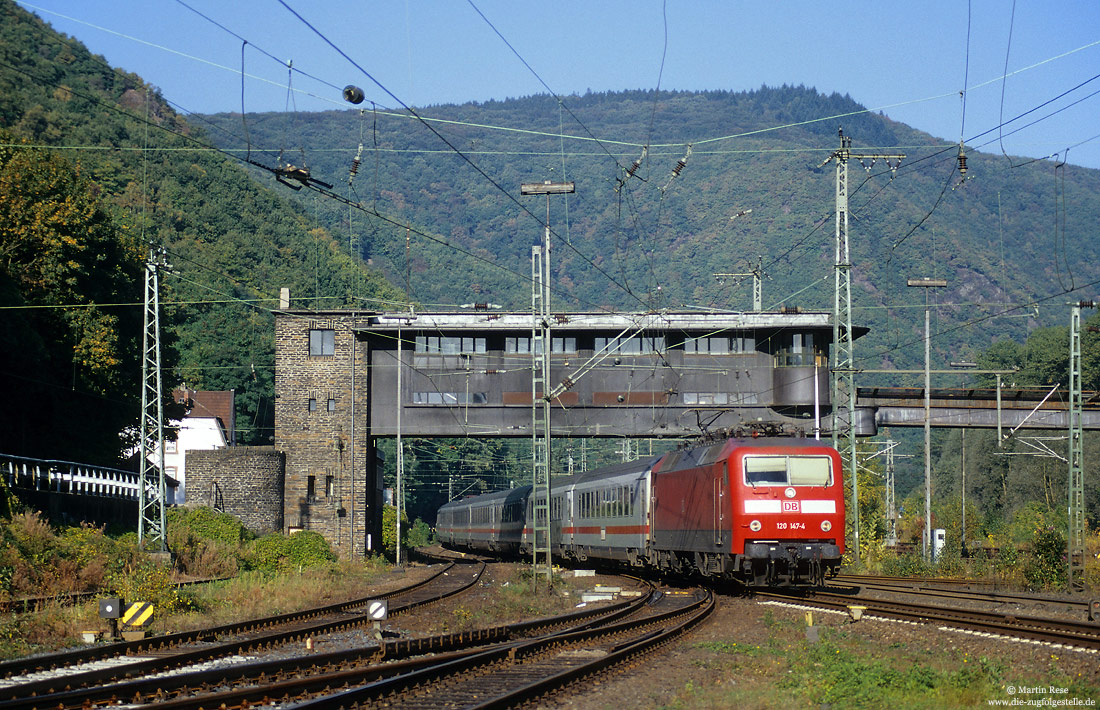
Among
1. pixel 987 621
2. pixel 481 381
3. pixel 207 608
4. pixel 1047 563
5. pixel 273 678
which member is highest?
pixel 481 381

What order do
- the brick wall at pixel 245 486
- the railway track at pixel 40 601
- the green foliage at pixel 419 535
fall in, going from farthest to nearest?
the green foliage at pixel 419 535 → the brick wall at pixel 245 486 → the railway track at pixel 40 601

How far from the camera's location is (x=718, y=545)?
25.7 m

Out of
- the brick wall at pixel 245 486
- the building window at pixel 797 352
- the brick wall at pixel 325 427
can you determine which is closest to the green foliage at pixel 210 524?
the brick wall at pixel 245 486

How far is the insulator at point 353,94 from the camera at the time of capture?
62.4 ft

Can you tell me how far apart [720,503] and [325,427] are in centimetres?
3068

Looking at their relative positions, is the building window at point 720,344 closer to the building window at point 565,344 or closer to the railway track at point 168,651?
the building window at point 565,344

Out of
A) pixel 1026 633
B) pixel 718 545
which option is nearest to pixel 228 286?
pixel 718 545

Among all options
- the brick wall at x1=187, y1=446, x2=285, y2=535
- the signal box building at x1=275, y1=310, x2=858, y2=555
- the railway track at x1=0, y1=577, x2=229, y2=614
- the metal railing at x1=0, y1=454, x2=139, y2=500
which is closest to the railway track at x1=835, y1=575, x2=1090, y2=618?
the signal box building at x1=275, y1=310, x2=858, y2=555

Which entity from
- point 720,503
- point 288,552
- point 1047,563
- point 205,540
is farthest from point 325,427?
point 1047,563

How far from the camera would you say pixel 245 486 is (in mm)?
51281

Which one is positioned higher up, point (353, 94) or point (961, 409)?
point (353, 94)

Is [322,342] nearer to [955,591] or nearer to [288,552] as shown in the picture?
[288,552]

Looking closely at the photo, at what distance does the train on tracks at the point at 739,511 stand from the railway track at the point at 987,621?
1.20 m

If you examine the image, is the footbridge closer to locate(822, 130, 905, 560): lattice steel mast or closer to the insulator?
locate(822, 130, 905, 560): lattice steel mast
